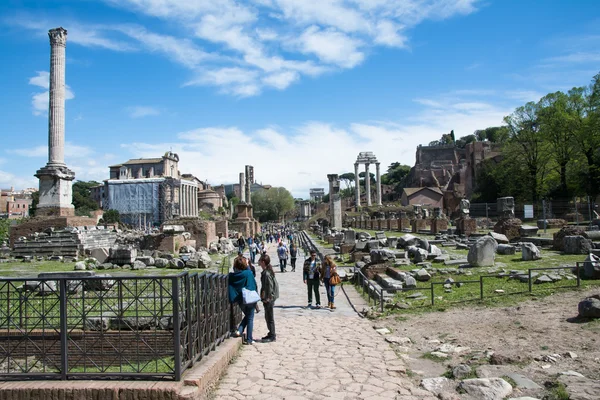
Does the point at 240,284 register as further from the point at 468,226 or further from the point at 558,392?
the point at 468,226

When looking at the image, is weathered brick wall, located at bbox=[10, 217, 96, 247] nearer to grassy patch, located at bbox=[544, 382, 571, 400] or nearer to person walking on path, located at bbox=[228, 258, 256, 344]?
person walking on path, located at bbox=[228, 258, 256, 344]

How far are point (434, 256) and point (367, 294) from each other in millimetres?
5799

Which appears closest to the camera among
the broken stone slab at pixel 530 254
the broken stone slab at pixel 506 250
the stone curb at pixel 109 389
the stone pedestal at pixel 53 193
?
the stone curb at pixel 109 389

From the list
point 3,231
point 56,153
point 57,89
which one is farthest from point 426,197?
point 3,231

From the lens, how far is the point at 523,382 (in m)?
5.34

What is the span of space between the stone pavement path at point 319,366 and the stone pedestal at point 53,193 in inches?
750

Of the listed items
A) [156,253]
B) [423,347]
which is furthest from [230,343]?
[156,253]

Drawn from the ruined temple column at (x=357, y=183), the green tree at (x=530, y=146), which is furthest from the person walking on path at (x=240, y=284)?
the ruined temple column at (x=357, y=183)

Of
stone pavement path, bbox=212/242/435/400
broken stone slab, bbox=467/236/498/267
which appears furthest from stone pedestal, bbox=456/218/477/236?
stone pavement path, bbox=212/242/435/400

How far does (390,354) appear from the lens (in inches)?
273

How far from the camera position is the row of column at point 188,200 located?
82.1m

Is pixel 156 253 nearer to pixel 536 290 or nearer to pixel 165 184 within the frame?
pixel 536 290

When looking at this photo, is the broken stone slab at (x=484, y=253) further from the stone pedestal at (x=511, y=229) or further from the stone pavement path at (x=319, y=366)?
the stone pedestal at (x=511, y=229)

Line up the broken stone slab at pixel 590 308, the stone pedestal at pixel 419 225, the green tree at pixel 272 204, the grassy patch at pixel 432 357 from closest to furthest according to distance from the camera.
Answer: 1. the grassy patch at pixel 432 357
2. the broken stone slab at pixel 590 308
3. the stone pedestal at pixel 419 225
4. the green tree at pixel 272 204
